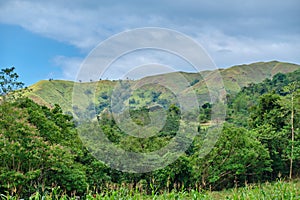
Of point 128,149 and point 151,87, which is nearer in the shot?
point 128,149

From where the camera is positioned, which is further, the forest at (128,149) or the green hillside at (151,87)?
the green hillside at (151,87)

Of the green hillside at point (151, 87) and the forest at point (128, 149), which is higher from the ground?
the green hillside at point (151, 87)

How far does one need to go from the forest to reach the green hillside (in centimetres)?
339

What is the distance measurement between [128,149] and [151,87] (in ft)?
80.9

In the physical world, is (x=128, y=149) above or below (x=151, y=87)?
below

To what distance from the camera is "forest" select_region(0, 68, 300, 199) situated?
1219 centimetres

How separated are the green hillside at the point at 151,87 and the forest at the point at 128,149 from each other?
3.39 metres

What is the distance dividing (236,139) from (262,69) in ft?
365

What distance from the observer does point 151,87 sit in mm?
42625

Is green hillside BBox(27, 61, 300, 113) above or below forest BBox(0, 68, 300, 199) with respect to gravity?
above

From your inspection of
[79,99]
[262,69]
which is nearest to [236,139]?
[79,99]

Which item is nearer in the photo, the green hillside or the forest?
the forest

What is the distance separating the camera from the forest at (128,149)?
12188 mm

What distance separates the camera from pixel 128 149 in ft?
60.4
